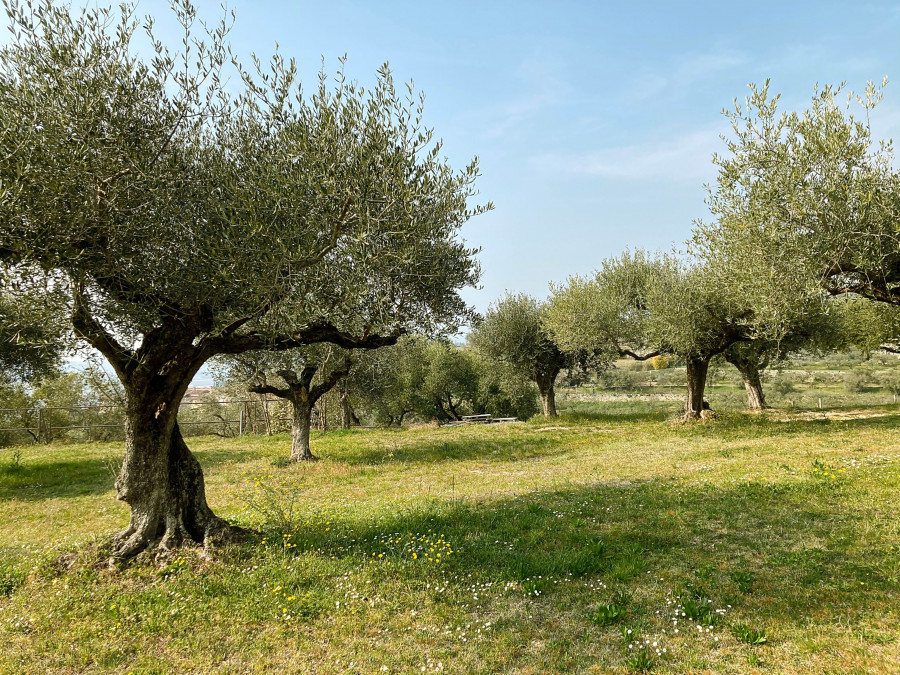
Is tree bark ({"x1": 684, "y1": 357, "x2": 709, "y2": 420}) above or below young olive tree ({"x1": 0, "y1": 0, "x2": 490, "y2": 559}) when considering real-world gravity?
below

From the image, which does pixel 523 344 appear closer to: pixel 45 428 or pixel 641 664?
pixel 641 664

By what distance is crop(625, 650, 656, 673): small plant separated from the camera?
16.6 ft

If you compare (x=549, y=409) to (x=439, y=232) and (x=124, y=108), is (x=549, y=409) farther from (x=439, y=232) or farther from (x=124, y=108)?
(x=124, y=108)

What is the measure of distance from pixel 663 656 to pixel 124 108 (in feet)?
35.5

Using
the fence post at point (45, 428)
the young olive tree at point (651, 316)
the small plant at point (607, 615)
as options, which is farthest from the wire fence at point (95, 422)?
the small plant at point (607, 615)

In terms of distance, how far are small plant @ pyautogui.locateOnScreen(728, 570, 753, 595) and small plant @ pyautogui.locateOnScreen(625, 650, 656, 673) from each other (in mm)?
2334

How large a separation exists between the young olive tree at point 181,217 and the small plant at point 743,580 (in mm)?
6806

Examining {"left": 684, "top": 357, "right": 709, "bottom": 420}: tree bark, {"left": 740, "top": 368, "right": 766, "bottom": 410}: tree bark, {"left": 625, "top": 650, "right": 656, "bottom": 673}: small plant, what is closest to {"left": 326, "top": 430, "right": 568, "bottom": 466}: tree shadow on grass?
{"left": 684, "top": 357, "right": 709, "bottom": 420}: tree bark

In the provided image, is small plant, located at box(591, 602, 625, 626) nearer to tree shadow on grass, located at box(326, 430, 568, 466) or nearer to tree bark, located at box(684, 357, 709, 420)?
tree shadow on grass, located at box(326, 430, 568, 466)

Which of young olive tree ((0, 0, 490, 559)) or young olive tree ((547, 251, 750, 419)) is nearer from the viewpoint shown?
young olive tree ((0, 0, 490, 559))

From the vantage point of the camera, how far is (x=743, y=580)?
266 inches

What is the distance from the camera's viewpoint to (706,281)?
68.9ft

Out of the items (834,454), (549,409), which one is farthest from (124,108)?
(549,409)

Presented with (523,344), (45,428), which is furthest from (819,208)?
(45,428)
